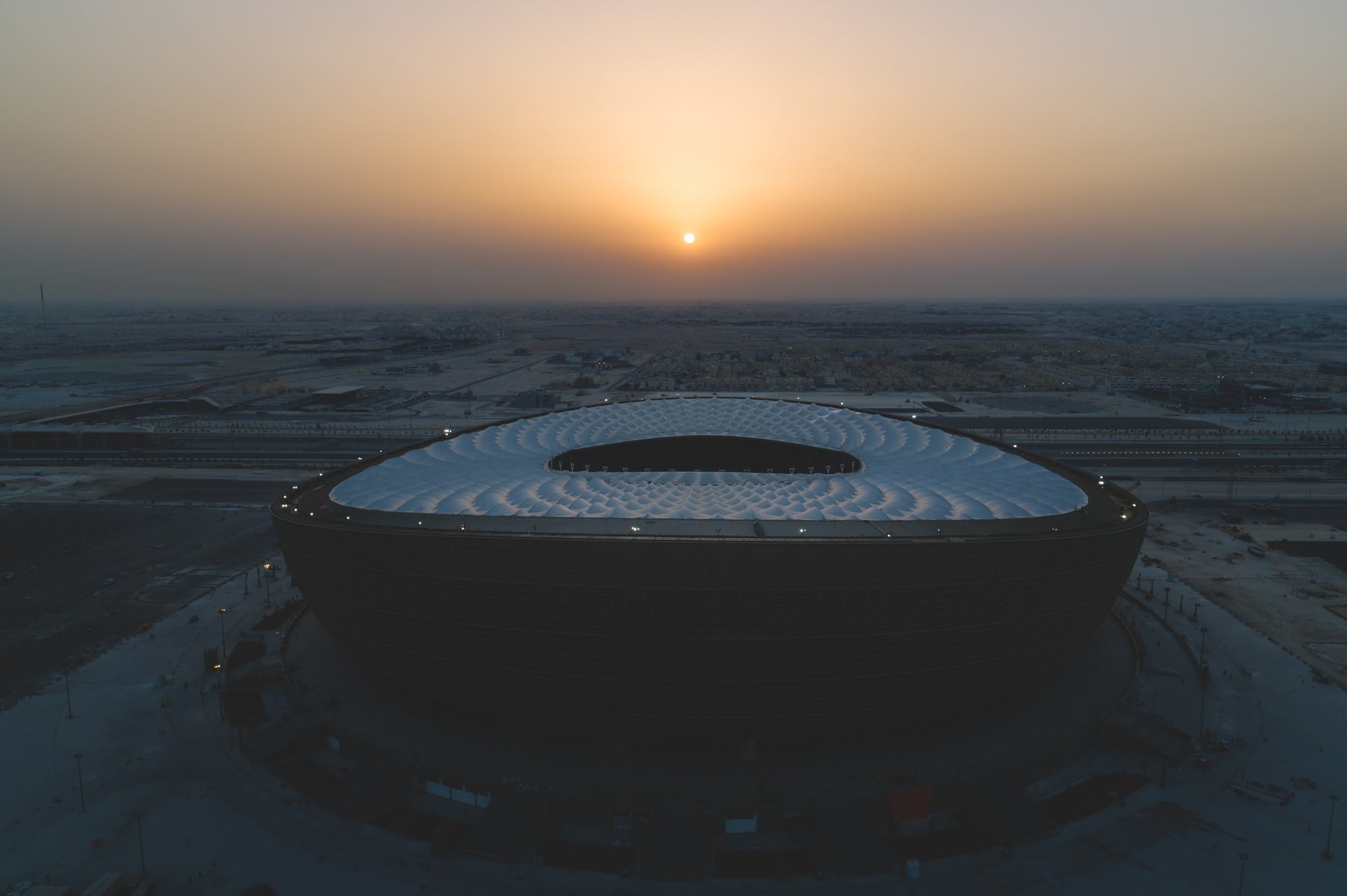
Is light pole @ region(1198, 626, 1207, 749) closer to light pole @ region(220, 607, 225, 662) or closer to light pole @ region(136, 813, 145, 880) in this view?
light pole @ region(136, 813, 145, 880)

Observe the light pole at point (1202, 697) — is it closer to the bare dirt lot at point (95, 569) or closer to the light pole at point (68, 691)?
the light pole at point (68, 691)

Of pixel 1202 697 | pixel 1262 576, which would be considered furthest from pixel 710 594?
pixel 1262 576

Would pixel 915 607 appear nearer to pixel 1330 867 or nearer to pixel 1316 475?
pixel 1330 867

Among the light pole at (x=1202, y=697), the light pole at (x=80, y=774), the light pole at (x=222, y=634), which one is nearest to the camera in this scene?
the light pole at (x=80, y=774)

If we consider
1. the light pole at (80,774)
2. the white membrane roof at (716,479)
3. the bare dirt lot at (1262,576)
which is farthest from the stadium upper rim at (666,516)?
the bare dirt lot at (1262,576)

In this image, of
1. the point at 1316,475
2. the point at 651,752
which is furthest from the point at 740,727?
the point at 1316,475
